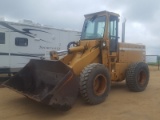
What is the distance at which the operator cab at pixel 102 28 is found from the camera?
8773mm

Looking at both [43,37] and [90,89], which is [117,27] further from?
[43,37]

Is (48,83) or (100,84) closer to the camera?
(48,83)

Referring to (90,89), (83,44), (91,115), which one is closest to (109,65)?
(83,44)

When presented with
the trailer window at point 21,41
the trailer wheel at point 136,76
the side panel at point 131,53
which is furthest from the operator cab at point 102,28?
the trailer window at point 21,41

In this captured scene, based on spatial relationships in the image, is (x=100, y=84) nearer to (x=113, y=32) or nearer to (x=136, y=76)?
(x=136, y=76)

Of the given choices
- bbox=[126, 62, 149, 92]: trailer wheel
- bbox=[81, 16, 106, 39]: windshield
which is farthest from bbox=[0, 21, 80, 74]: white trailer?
bbox=[126, 62, 149, 92]: trailer wheel

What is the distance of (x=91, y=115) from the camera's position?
21.8 ft

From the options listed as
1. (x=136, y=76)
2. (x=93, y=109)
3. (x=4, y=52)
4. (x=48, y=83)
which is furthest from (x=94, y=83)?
(x=4, y=52)

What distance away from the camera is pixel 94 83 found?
7.45 meters

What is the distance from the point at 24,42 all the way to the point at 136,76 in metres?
5.97

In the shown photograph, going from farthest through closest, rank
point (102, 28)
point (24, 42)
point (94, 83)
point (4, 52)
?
point (24, 42), point (4, 52), point (102, 28), point (94, 83)

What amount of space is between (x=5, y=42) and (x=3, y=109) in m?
5.41

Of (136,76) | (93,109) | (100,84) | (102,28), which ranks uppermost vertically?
(102,28)

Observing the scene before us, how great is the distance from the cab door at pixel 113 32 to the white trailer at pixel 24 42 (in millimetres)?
5169
